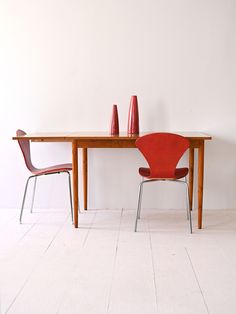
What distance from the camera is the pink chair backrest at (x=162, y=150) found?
2.57m

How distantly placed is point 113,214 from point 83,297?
1479 millimetres

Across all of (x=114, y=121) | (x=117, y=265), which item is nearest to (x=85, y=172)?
(x=114, y=121)

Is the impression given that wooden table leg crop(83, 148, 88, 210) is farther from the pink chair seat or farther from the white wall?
the pink chair seat

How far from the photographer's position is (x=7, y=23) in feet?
10.5

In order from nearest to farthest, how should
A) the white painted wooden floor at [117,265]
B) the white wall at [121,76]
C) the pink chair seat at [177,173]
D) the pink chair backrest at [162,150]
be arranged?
the white painted wooden floor at [117,265], the pink chair backrest at [162,150], the pink chair seat at [177,173], the white wall at [121,76]

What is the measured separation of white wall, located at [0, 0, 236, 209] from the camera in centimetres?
313

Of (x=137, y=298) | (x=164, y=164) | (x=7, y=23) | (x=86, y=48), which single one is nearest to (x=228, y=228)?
(x=164, y=164)

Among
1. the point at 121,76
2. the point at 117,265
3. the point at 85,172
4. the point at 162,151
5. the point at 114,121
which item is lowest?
the point at 117,265

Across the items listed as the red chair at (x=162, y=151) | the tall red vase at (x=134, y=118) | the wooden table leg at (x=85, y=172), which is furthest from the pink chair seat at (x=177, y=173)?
the wooden table leg at (x=85, y=172)

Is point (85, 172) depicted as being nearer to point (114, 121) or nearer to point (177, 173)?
point (114, 121)

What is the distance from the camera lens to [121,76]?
10.5 feet

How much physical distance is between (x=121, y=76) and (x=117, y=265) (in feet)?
5.66

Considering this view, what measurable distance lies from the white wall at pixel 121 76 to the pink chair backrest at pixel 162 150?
0.66 m

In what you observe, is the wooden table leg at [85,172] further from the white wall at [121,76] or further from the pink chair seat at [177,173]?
the pink chair seat at [177,173]
